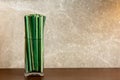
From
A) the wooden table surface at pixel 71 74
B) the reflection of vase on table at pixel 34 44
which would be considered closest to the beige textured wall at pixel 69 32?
the wooden table surface at pixel 71 74

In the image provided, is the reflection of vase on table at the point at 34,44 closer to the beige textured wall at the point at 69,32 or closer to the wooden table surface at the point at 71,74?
the wooden table surface at the point at 71,74

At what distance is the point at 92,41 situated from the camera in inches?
60.2

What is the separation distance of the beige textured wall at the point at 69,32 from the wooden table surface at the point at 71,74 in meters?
0.06

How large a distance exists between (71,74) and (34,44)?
27 centimetres

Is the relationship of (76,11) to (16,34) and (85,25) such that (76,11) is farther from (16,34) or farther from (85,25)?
(16,34)

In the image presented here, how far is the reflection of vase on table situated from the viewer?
1307 millimetres

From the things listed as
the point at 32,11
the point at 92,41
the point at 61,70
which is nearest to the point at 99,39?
the point at 92,41

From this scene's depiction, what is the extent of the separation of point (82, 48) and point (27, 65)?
394 mm

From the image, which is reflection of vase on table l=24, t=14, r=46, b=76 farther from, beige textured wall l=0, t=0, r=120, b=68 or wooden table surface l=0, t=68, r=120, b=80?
beige textured wall l=0, t=0, r=120, b=68

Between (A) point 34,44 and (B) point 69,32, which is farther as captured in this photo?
(B) point 69,32

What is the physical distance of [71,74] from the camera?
1358 mm

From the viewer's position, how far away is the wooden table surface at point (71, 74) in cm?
128

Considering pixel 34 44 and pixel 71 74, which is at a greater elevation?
pixel 34 44

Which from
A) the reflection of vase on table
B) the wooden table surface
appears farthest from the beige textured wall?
the reflection of vase on table
